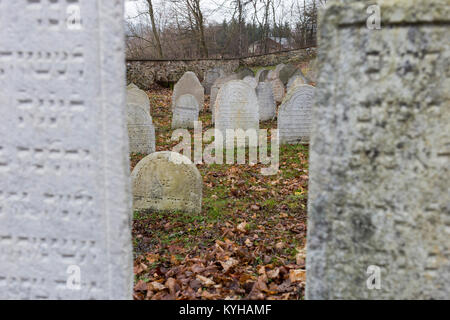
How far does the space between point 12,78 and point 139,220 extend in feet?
10.6

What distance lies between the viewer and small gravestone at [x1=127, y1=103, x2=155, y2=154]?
8.16 meters

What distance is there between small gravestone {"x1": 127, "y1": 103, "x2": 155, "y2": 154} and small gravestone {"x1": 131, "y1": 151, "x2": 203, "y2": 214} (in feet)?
11.1

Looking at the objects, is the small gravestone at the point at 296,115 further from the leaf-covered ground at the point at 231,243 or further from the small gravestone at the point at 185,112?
the small gravestone at the point at 185,112

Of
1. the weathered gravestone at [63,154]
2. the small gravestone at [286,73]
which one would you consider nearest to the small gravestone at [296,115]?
the weathered gravestone at [63,154]

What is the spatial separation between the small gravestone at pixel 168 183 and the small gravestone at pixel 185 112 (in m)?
6.21

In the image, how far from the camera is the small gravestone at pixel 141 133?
816 cm

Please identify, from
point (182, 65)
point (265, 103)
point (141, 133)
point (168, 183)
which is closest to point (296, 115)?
point (265, 103)

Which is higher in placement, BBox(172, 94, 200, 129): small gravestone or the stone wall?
the stone wall

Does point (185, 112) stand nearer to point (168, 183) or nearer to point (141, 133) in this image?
point (141, 133)

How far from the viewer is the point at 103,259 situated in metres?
1.99

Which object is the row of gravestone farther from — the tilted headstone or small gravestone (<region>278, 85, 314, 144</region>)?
the tilted headstone

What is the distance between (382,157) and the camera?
5.93 feet

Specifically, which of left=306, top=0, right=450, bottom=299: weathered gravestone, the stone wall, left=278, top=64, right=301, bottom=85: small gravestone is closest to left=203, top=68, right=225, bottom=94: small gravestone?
the stone wall
